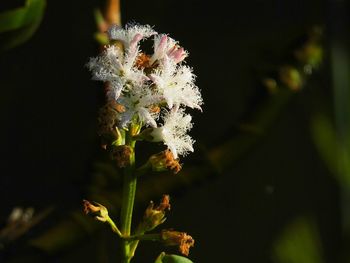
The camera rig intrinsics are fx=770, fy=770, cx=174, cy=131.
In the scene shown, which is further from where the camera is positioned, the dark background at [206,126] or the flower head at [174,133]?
the dark background at [206,126]

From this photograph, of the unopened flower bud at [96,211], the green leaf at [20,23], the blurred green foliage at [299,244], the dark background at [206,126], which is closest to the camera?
the unopened flower bud at [96,211]

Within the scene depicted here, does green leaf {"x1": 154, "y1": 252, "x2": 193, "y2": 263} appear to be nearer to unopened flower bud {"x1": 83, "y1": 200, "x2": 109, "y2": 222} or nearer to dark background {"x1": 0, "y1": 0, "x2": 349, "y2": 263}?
unopened flower bud {"x1": 83, "y1": 200, "x2": 109, "y2": 222}

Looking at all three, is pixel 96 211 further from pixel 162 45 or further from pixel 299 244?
pixel 299 244

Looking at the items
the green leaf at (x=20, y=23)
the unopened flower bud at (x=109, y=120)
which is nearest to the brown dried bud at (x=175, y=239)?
the unopened flower bud at (x=109, y=120)

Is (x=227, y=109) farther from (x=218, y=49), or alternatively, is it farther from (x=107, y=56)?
(x=107, y=56)

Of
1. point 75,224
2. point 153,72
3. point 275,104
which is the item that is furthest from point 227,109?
point 153,72

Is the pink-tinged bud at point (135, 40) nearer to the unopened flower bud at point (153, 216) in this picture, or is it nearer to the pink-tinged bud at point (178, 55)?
the pink-tinged bud at point (178, 55)

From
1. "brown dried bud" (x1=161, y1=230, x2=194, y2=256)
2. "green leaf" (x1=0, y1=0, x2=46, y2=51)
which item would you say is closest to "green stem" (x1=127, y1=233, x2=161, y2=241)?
"brown dried bud" (x1=161, y1=230, x2=194, y2=256)
